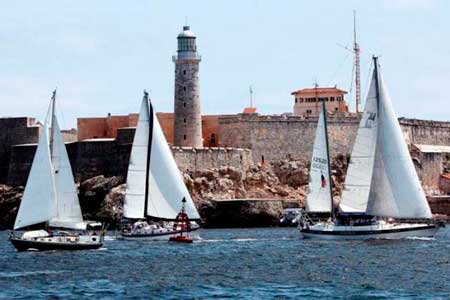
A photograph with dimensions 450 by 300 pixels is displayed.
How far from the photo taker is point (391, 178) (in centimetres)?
5516

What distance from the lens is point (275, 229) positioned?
73.0m

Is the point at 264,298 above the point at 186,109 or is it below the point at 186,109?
below

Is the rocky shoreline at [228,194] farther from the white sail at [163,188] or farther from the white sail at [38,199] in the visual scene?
the white sail at [38,199]

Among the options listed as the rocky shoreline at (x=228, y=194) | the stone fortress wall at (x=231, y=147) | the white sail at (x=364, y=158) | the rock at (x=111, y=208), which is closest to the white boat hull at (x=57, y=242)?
the white sail at (x=364, y=158)

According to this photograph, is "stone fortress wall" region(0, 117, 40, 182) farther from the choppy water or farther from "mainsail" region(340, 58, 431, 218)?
"mainsail" region(340, 58, 431, 218)

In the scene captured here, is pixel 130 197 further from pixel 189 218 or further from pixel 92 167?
pixel 92 167

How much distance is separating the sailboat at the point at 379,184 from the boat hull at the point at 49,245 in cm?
931

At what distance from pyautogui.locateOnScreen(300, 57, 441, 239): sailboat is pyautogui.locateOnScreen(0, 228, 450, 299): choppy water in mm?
1082

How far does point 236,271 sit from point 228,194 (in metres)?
35.5

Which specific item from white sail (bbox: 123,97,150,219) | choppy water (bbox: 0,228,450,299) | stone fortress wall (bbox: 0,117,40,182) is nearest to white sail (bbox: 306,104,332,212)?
choppy water (bbox: 0,228,450,299)

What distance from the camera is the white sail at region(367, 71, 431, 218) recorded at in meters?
55.1

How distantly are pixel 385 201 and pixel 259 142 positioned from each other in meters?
28.9

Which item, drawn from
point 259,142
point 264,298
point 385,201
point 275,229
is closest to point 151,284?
point 264,298

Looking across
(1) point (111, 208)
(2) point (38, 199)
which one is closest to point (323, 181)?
(2) point (38, 199)
